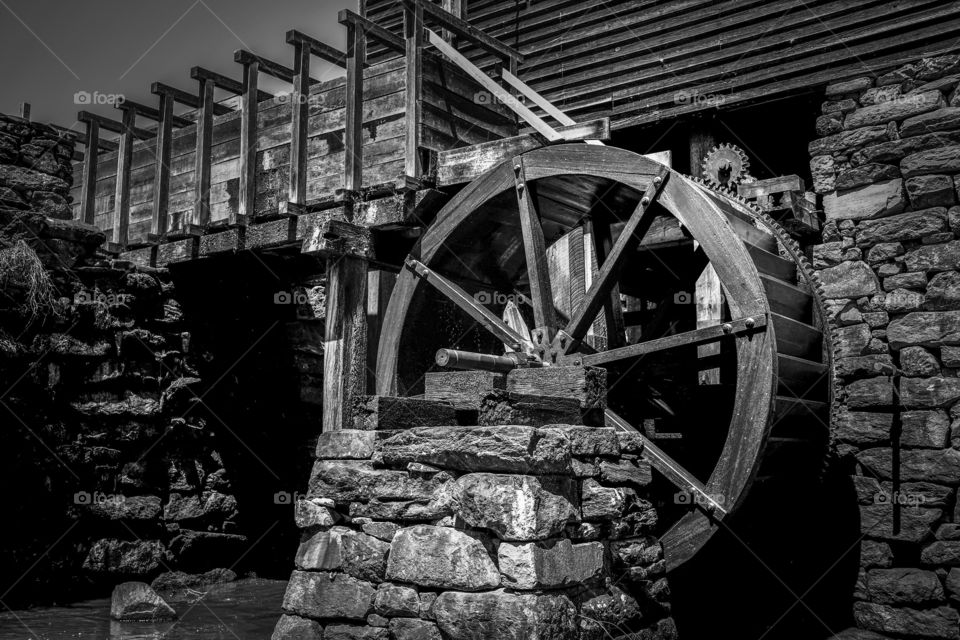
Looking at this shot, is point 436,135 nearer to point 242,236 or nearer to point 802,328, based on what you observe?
point 242,236

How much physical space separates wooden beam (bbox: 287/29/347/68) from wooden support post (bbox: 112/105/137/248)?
2215 mm

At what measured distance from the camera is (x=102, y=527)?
7395 mm

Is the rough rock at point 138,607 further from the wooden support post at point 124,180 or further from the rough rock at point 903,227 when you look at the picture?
the rough rock at point 903,227

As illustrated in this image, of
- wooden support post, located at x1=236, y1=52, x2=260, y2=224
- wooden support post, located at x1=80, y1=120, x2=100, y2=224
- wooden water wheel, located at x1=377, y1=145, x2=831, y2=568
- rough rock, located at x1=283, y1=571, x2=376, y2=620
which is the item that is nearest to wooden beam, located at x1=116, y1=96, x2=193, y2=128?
wooden support post, located at x1=80, y1=120, x2=100, y2=224

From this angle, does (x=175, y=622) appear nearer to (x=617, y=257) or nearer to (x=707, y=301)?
(x=617, y=257)

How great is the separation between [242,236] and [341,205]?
1104mm

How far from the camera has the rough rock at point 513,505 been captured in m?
3.53

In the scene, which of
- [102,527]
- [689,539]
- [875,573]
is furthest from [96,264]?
[875,573]

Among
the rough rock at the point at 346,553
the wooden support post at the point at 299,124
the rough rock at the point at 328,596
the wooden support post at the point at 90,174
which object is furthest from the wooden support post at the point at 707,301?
the wooden support post at the point at 90,174

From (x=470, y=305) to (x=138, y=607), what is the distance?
302 cm

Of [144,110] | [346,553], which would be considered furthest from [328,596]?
[144,110]

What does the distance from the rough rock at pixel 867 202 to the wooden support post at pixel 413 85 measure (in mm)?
2936

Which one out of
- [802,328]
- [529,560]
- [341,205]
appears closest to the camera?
[529,560]

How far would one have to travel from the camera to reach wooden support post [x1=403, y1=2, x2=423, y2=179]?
22.2 feet
